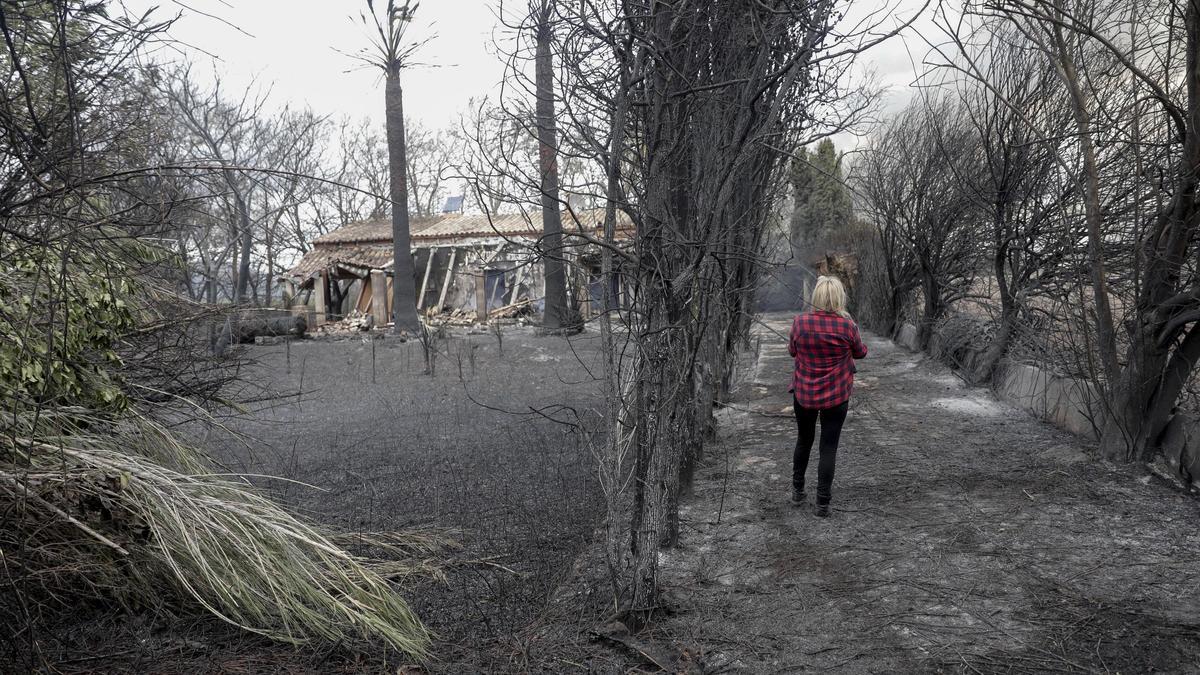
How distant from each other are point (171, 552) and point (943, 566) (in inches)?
139

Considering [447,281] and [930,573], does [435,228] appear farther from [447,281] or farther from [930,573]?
[930,573]

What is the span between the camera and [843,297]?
16.5 ft

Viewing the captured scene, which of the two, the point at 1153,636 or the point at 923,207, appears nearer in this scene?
the point at 1153,636

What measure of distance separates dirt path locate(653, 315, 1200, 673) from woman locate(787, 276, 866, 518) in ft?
1.29

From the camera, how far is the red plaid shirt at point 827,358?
4941mm

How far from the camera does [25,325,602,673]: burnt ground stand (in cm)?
356

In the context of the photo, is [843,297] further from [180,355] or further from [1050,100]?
[1050,100]

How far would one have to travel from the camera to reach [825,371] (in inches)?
195

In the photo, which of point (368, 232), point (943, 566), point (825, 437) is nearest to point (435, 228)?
point (368, 232)

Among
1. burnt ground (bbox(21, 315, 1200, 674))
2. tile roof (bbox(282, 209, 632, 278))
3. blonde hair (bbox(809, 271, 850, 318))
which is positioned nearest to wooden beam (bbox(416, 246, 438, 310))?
tile roof (bbox(282, 209, 632, 278))

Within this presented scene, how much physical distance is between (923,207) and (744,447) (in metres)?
7.50

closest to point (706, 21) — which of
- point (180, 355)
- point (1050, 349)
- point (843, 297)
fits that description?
point (843, 297)

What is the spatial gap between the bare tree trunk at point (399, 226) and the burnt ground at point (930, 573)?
16.7 m

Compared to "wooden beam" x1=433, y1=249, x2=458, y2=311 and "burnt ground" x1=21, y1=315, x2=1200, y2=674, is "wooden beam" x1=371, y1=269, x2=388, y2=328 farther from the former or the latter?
"burnt ground" x1=21, y1=315, x2=1200, y2=674
